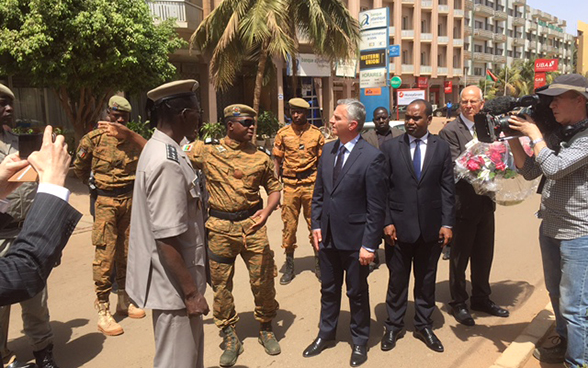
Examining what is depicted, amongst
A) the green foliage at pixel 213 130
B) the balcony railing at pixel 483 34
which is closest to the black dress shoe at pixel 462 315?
the green foliage at pixel 213 130

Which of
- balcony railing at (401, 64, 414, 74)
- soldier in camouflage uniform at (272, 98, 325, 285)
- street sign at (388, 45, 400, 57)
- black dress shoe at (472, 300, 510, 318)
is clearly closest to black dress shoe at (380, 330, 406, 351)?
black dress shoe at (472, 300, 510, 318)

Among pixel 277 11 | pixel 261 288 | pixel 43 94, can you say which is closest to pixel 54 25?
pixel 277 11

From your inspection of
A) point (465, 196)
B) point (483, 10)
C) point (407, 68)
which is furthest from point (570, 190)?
point (483, 10)

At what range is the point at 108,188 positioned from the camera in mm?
4535

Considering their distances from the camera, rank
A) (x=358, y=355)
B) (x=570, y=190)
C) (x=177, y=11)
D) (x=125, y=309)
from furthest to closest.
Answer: (x=177, y=11) → (x=125, y=309) → (x=358, y=355) → (x=570, y=190)

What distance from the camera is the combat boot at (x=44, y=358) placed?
3.62 meters

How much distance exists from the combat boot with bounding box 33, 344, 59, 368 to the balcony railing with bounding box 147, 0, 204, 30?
43.4 ft

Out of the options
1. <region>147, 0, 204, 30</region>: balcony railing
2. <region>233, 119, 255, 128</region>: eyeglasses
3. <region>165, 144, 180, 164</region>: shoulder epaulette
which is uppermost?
<region>147, 0, 204, 30</region>: balcony railing

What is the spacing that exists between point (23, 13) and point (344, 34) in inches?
303

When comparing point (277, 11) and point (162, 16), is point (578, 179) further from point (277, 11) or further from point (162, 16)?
point (162, 16)

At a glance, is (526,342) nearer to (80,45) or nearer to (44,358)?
(44,358)

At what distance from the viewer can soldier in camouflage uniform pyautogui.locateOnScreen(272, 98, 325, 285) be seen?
5848mm

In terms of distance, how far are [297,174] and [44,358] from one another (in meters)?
3.36

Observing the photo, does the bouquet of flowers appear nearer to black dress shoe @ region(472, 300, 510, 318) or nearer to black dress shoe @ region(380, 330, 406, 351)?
black dress shoe @ region(472, 300, 510, 318)
